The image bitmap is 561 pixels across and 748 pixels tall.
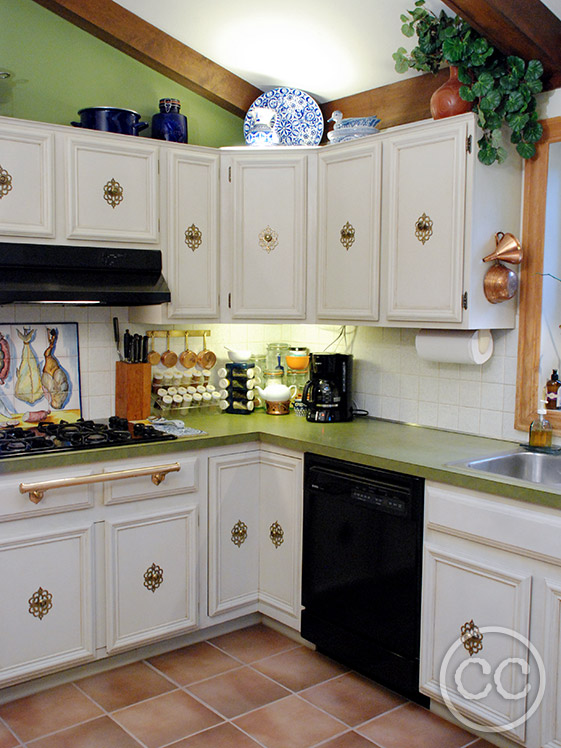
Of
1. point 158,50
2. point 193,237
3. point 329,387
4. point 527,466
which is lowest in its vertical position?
point 527,466

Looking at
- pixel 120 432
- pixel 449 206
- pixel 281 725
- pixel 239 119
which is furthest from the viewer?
pixel 239 119

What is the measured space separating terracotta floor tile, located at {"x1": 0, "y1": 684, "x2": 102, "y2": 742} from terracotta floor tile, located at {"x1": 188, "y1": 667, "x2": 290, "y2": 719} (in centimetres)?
40

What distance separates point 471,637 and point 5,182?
2.33 m

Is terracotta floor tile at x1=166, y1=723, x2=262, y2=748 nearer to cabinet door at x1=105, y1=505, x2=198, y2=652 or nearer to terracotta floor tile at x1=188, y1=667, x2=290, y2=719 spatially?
terracotta floor tile at x1=188, y1=667, x2=290, y2=719

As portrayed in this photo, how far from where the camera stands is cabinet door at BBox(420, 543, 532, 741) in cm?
230

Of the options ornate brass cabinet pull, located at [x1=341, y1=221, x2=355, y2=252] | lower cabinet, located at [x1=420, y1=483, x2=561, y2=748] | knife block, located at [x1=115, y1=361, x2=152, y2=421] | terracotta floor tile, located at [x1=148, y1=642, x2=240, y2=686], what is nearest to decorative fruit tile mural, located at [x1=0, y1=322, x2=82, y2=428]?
knife block, located at [x1=115, y1=361, x2=152, y2=421]

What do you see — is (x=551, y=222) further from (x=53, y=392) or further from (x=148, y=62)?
(x=53, y=392)

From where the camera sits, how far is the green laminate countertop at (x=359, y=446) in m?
2.40

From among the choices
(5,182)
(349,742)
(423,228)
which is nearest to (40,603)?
(349,742)

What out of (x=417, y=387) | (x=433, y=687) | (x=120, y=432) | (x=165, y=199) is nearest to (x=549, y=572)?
(x=433, y=687)

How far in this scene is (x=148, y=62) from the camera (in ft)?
11.0

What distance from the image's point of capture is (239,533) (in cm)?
322

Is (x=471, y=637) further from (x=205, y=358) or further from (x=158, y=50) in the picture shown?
(x=158, y=50)

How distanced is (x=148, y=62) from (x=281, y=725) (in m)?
2.82
